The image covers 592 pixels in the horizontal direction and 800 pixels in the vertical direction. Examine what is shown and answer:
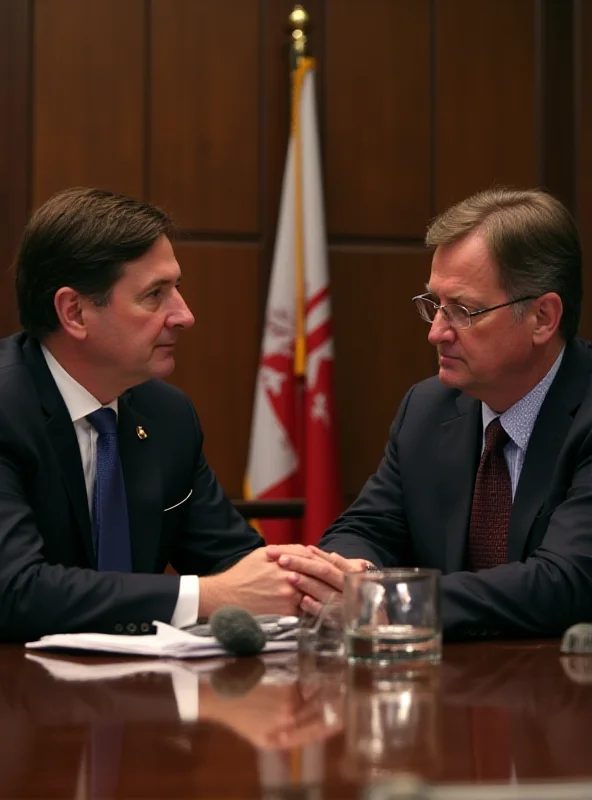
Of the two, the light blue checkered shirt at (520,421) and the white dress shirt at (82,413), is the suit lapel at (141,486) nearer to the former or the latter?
the white dress shirt at (82,413)

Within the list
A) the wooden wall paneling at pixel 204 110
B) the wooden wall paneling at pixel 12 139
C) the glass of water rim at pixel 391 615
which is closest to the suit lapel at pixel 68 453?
the glass of water rim at pixel 391 615

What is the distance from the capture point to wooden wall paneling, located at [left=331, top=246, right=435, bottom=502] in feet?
18.1

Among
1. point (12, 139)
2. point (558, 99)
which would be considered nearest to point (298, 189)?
point (12, 139)

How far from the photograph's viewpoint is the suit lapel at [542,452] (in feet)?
→ 8.52

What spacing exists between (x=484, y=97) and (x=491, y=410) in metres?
3.14

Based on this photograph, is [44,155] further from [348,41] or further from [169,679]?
[169,679]

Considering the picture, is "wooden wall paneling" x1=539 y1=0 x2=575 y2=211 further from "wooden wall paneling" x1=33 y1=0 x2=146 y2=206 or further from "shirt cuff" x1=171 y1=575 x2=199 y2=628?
"shirt cuff" x1=171 y1=575 x2=199 y2=628

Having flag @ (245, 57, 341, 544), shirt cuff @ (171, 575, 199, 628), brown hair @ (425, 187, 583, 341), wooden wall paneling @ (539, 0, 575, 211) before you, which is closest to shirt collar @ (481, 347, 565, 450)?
brown hair @ (425, 187, 583, 341)

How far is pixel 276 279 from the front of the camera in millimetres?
5160

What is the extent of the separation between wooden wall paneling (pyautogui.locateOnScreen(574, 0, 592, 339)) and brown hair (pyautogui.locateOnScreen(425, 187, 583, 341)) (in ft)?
9.29

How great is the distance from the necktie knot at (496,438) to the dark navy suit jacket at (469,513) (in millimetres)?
59

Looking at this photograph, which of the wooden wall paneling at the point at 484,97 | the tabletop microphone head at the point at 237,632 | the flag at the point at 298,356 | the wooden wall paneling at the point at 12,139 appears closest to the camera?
the tabletop microphone head at the point at 237,632

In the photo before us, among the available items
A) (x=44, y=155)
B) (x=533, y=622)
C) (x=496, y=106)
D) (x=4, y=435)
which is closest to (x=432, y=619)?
(x=533, y=622)

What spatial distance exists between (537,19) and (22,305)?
3579 mm
